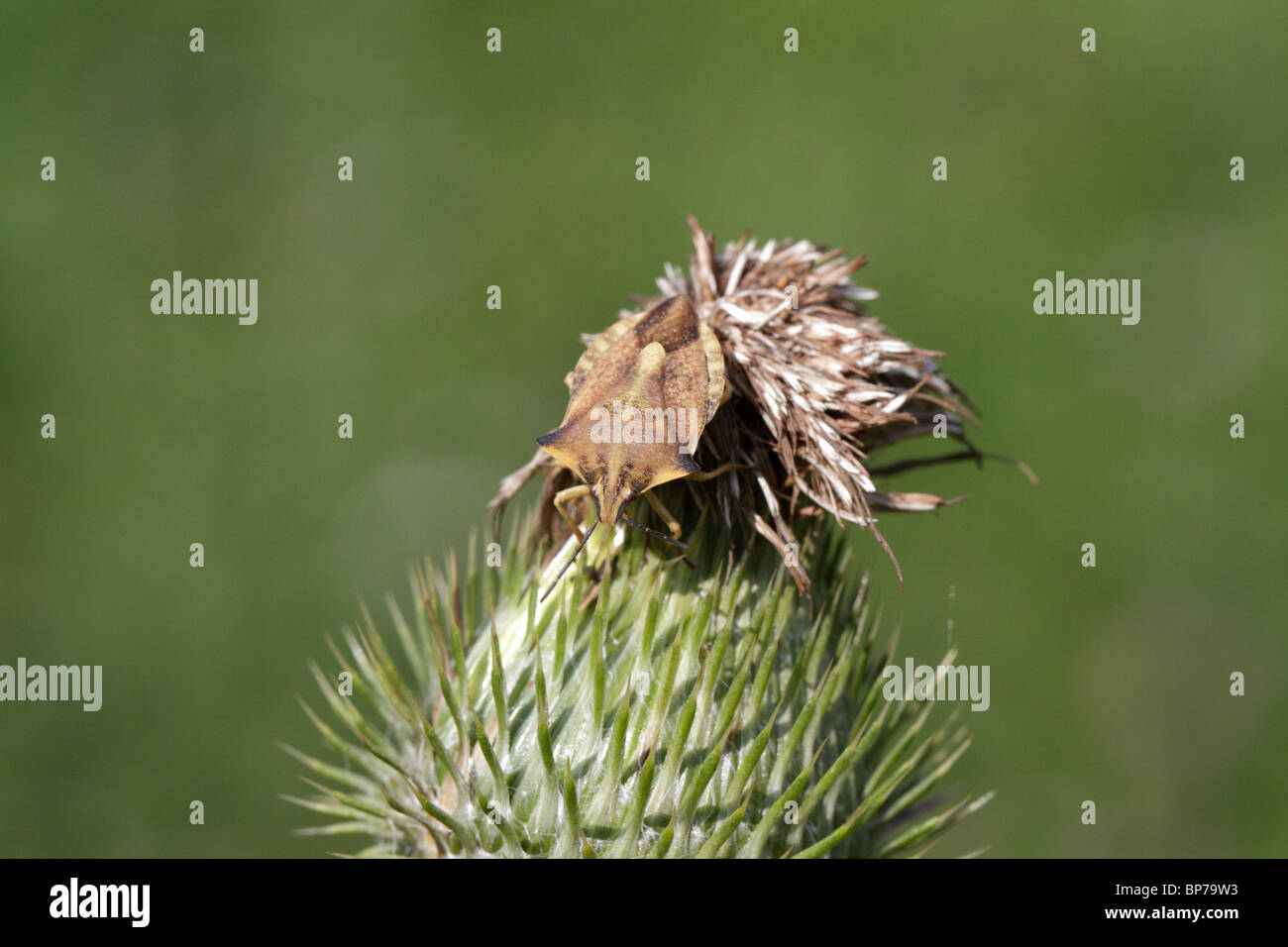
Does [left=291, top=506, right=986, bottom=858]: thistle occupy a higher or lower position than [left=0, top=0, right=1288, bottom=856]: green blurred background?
lower

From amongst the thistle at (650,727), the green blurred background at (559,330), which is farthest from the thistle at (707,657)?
the green blurred background at (559,330)

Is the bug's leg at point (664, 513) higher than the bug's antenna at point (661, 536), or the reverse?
the bug's leg at point (664, 513)

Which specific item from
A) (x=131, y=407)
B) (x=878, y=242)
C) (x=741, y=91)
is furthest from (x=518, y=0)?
(x=131, y=407)

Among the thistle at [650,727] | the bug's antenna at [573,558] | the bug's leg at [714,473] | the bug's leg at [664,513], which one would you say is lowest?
the thistle at [650,727]

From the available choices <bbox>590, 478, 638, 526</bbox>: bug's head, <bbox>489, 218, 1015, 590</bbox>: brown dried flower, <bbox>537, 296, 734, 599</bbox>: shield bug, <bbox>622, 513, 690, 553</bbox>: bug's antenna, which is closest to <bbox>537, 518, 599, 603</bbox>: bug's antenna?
<bbox>537, 296, 734, 599</bbox>: shield bug

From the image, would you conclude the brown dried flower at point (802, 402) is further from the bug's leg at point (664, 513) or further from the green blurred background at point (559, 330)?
the green blurred background at point (559, 330)

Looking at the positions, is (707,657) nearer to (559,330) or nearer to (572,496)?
(572,496)

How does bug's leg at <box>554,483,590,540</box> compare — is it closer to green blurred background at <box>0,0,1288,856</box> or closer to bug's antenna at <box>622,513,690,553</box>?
bug's antenna at <box>622,513,690,553</box>
